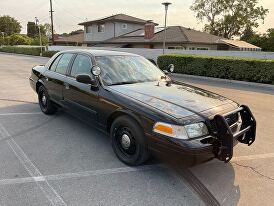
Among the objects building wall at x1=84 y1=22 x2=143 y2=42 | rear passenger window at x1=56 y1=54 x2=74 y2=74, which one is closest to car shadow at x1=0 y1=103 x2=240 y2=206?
rear passenger window at x1=56 y1=54 x2=74 y2=74

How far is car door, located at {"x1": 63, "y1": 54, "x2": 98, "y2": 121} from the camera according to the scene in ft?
15.3

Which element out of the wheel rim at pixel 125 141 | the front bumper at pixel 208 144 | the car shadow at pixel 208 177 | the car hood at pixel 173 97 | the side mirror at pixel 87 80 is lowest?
the car shadow at pixel 208 177

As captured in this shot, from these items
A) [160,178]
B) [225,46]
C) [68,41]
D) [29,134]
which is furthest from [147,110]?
[68,41]

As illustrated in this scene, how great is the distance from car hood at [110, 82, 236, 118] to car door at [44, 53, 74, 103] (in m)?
1.66

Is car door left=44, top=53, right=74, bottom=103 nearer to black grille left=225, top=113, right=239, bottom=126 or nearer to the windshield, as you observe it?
the windshield

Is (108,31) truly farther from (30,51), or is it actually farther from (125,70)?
(125,70)

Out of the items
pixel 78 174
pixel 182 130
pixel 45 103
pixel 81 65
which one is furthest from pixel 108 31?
pixel 182 130

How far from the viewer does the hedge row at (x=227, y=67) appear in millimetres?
13328

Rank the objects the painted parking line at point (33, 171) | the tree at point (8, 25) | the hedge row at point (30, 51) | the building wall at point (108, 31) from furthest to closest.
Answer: the tree at point (8, 25) → the building wall at point (108, 31) → the hedge row at point (30, 51) → the painted parking line at point (33, 171)

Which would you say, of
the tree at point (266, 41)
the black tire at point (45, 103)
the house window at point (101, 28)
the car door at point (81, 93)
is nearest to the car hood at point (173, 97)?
the car door at point (81, 93)

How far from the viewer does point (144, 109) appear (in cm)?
375

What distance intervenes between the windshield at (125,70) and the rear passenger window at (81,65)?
22 cm

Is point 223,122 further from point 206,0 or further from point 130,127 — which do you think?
point 206,0

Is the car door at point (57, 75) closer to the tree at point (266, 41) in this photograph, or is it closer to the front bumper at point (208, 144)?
the front bumper at point (208, 144)
